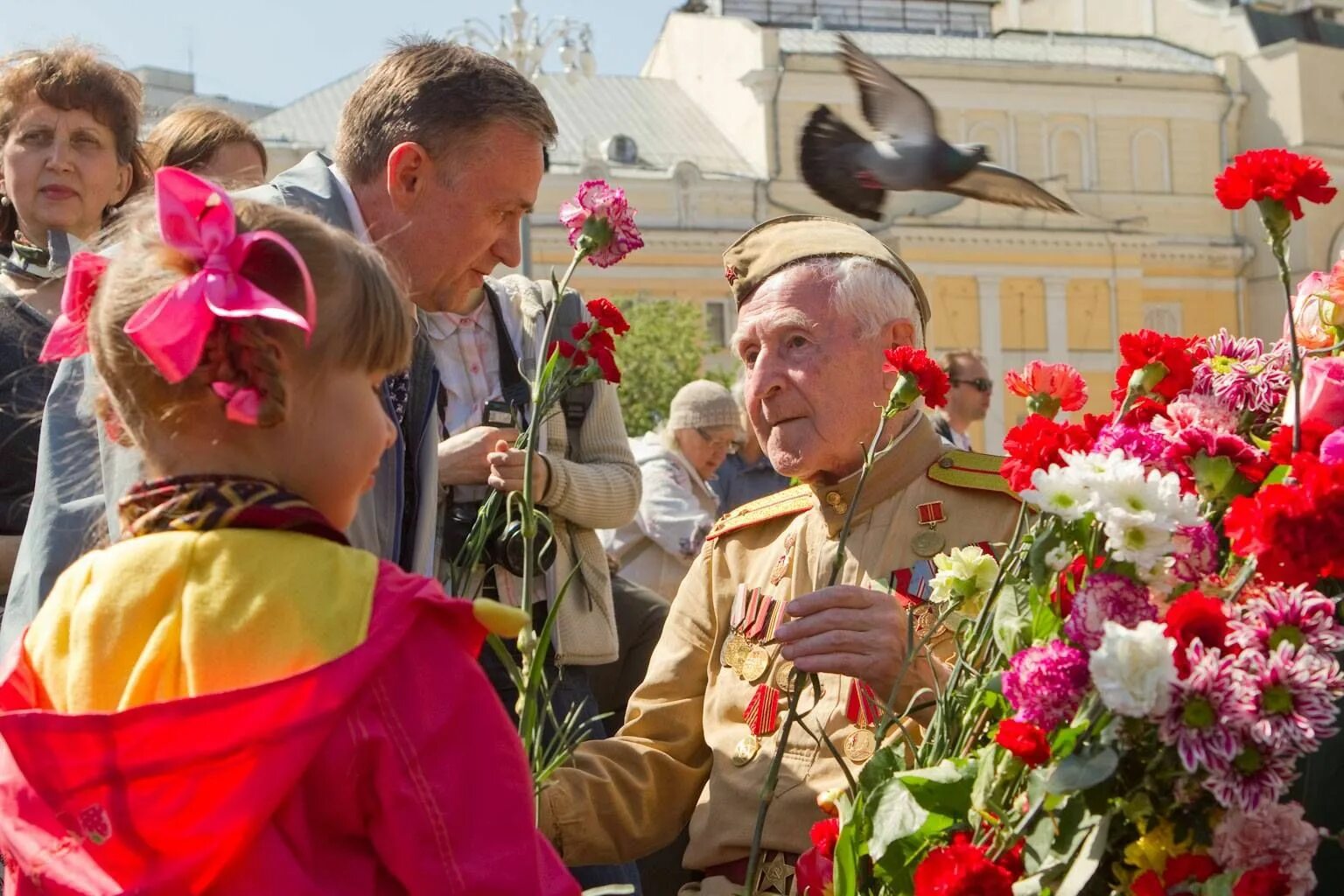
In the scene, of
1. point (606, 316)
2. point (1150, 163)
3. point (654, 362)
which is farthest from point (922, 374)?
point (1150, 163)

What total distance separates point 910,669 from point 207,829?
1.16 meters

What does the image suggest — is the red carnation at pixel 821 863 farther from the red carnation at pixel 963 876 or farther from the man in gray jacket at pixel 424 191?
the man in gray jacket at pixel 424 191

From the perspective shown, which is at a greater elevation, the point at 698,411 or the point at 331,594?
the point at 331,594

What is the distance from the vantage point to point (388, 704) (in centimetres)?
158

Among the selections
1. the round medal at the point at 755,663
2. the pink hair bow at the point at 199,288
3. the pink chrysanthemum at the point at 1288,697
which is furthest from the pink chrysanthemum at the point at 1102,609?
the round medal at the point at 755,663

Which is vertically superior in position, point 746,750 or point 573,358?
point 573,358

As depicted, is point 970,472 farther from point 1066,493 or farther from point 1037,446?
point 1066,493

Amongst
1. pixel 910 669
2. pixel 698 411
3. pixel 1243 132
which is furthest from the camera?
pixel 1243 132

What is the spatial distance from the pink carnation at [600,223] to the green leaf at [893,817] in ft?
3.24

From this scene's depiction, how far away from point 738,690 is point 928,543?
38 cm

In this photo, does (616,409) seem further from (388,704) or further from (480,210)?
(388,704)

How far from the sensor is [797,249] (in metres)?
3.10

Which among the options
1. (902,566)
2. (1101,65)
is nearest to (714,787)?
(902,566)

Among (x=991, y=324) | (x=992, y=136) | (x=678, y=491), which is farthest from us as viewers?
(x=992, y=136)
